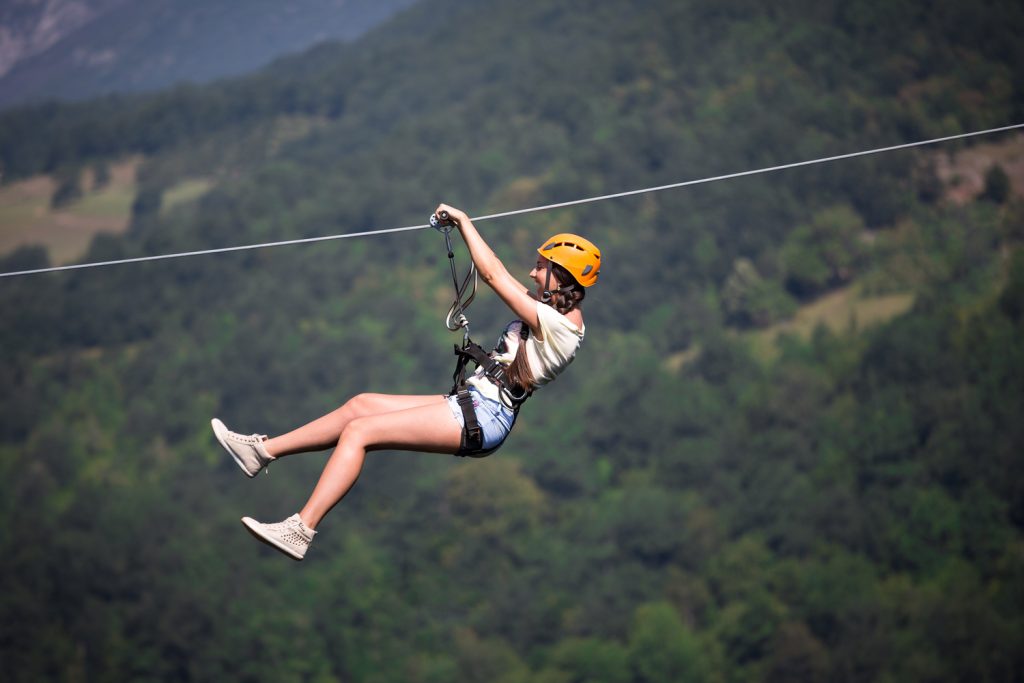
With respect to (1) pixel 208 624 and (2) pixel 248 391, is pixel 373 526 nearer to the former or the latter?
(1) pixel 208 624

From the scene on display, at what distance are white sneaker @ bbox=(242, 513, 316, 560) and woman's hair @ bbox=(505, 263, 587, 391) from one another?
4.25ft

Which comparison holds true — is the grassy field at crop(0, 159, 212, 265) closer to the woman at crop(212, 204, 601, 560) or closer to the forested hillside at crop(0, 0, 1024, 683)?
the forested hillside at crop(0, 0, 1024, 683)

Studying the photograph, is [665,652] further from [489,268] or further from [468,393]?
[489,268]

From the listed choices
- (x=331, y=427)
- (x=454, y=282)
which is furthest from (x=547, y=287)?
(x=331, y=427)

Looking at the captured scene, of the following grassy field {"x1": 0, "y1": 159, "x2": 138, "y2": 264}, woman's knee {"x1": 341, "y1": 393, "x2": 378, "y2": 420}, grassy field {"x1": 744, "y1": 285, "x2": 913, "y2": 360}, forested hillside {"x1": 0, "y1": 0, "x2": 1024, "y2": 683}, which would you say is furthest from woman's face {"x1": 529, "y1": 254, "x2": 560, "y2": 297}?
grassy field {"x1": 0, "y1": 159, "x2": 138, "y2": 264}

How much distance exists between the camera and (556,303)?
739cm

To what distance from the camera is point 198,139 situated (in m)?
139

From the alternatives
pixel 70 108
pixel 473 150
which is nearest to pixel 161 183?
pixel 70 108

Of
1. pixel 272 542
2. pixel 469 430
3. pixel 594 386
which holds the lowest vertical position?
pixel 272 542

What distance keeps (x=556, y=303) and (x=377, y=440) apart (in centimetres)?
114

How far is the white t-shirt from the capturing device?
7.23m

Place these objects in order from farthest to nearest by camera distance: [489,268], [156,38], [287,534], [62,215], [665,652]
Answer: [156,38]
[62,215]
[665,652]
[489,268]
[287,534]

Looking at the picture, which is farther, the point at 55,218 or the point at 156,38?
the point at 156,38

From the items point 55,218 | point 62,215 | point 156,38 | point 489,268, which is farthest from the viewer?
point 156,38
